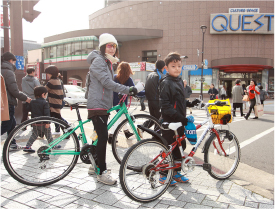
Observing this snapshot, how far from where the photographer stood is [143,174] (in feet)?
8.32

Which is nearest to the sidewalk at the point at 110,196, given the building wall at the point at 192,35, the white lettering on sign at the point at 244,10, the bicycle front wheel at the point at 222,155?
the bicycle front wheel at the point at 222,155

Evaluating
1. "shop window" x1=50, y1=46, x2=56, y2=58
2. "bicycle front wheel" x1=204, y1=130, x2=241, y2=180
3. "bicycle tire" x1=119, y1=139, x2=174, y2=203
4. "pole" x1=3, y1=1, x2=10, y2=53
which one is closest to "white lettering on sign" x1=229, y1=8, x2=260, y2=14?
"shop window" x1=50, y1=46, x2=56, y2=58

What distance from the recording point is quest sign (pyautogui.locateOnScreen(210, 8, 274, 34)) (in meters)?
32.2

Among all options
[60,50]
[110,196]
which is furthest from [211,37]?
[110,196]

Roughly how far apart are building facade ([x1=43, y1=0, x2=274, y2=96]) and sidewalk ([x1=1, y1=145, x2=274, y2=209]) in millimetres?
31567

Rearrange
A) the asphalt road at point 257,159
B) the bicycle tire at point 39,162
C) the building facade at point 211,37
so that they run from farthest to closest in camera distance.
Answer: the building facade at point 211,37 → the asphalt road at point 257,159 → the bicycle tire at point 39,162

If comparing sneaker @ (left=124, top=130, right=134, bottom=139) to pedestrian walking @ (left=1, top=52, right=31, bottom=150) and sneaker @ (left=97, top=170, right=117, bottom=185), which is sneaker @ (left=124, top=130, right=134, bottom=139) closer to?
sneaker @ (left=97, top=170, right=117, bottom=185)

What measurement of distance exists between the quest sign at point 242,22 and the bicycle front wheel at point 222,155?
33.2 metres

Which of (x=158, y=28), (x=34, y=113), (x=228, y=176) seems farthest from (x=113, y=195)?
(x=158, y=28)

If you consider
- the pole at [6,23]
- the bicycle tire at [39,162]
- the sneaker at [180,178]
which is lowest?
the sneaker at [180,178]

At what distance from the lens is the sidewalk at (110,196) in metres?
2.44

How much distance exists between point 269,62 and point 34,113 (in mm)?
34723

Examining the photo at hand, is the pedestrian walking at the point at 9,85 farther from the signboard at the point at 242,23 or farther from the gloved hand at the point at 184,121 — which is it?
the signboard at the point at 242,23

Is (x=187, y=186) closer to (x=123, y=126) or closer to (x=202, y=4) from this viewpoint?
(x=123, y=126)
